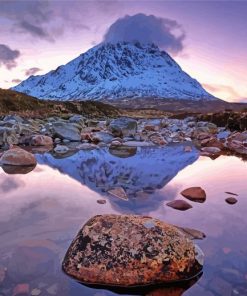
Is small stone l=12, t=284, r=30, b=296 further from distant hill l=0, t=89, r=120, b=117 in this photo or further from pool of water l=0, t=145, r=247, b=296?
distant hill l=0, t=89, r=120, b=117

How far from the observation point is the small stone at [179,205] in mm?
5039

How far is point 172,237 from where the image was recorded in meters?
3.33

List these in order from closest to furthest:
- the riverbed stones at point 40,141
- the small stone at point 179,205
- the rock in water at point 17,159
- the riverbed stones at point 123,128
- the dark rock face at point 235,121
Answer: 1. the small stone at point 179,205
2. the rock in water at point 17,159
3. the riverbed stones at point 40,141
4. the riverbed stones at point 123,128
5. the dark rock face at point 235,121

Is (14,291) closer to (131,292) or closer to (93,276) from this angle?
(93,276)

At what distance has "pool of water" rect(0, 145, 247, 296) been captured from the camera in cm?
306

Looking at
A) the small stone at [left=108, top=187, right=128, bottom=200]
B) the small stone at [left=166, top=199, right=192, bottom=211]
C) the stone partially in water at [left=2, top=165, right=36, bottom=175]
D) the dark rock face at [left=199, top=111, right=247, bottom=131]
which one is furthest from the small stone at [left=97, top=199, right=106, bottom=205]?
the dark rock face at [left=199, top=111, right=247, bottom=131]

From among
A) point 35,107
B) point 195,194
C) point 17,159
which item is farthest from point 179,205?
point 35,107

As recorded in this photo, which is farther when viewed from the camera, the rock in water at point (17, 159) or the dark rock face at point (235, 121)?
the dark rock face at point (235, 121)

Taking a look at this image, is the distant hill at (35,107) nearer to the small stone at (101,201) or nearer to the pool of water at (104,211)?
the pool of water at (104,211)

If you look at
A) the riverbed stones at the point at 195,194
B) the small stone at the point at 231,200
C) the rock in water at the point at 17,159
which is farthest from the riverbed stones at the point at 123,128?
the small stone at the point at 231,200

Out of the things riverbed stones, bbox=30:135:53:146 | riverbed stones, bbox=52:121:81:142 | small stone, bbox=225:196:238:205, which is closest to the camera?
small stone, bbox=225:196:238:205

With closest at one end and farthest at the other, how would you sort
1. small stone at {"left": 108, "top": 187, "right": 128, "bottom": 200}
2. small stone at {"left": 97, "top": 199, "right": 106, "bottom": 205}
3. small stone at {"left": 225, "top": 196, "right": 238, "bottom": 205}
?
small stone at {"left": 97, "top": 199, "right": 106, "bottom": 205}
small stone at {"left": 225, "top": 196, "right": 238, "bottom": 205}
small stone at {"left": 108, "top": 187, "right": 128, "bottom": 200}

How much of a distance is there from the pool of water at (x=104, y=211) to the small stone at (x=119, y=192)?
108 millimetres

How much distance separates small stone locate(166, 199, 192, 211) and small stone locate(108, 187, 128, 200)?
30.3 inches
